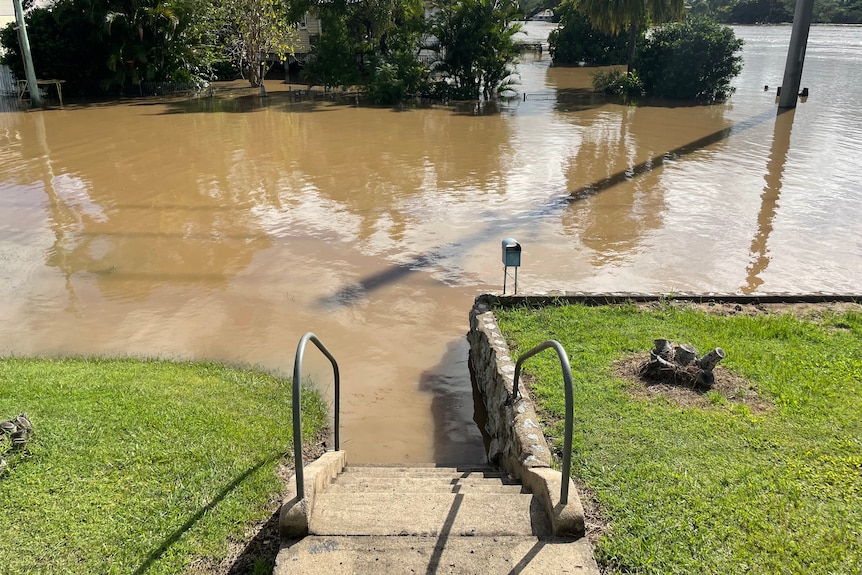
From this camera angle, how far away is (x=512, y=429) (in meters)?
5.71

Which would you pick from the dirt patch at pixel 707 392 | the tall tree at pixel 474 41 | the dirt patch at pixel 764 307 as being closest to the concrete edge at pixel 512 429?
the dirt patch at pixel 707 392

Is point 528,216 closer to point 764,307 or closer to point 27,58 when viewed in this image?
point 764,307

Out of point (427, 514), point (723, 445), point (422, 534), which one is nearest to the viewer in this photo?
point (422, 534)

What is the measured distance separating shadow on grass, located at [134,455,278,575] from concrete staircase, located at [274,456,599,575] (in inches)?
30.9

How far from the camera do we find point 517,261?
7.84 m

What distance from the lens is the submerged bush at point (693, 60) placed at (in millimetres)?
27062

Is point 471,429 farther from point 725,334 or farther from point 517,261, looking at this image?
point 725,334

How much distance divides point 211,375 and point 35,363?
1925mm

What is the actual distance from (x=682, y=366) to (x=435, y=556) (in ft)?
11.5

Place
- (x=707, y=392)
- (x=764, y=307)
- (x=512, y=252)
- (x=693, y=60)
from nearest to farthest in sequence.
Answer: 1. (x=707, y=392)
2. (x=512, y=252)
3. (x=764, y=307)
4. (x=693, y=60)

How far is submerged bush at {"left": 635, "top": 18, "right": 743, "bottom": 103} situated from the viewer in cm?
2706

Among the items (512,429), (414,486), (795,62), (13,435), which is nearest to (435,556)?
(414,486)

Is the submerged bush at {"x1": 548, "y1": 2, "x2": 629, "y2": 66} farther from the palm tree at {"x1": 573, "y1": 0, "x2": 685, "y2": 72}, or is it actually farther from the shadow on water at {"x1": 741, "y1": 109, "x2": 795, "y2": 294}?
the shadow on water at {"x1": 741, "y1": 109, "x2": 795, "y2": 294}

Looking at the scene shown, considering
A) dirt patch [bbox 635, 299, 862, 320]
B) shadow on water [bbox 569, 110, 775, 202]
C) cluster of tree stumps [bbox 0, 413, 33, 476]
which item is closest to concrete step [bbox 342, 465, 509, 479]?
cluster of tree stumps [bbox 0, 413, 33, 476]
